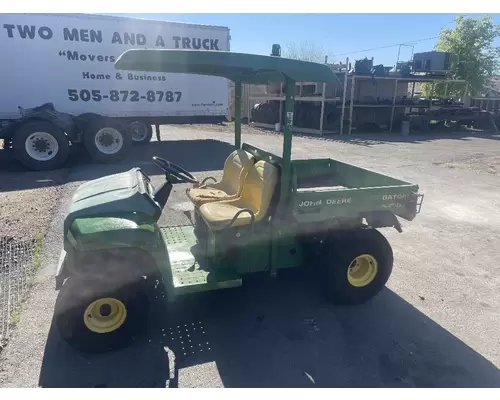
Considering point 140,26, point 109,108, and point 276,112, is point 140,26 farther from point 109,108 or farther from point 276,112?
point 276,112

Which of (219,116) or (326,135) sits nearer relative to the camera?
(219,116)

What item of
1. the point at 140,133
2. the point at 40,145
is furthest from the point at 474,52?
the point at 40,145

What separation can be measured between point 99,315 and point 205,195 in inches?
67.9

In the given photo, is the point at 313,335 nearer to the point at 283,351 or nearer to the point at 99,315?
the point at 283,351

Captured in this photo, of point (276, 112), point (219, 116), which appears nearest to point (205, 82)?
point (219, 116)

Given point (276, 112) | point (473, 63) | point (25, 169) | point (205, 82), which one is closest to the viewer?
point (25, 169)

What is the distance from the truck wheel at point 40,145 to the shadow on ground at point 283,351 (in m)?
6.83

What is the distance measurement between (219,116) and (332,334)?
981 cm

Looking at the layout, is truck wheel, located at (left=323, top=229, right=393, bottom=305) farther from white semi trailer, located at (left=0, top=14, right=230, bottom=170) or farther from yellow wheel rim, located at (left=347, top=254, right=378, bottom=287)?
white semi trailer, located at (left=0, top=14, right=230, bottom=170)

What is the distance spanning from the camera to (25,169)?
29.5 feet

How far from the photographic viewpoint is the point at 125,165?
9.65 metres

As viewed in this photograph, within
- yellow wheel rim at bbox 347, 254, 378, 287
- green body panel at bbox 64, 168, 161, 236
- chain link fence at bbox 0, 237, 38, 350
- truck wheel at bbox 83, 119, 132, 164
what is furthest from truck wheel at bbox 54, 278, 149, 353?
truck wheel at bbox 83, 119, 132, 164

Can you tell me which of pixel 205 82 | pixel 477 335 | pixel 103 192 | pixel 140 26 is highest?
pixel 140 26

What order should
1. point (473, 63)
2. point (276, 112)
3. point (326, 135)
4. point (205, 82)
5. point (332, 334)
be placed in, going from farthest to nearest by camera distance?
point (473, 63)
point (276, 112)
point (326, 135)
point (205, 82)
point (332, 334)
